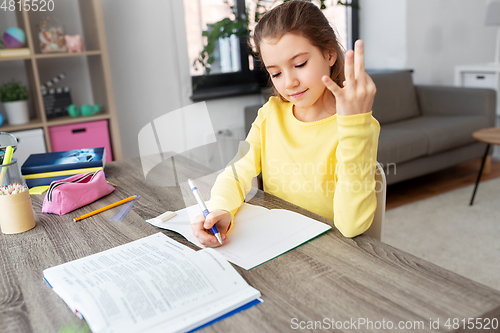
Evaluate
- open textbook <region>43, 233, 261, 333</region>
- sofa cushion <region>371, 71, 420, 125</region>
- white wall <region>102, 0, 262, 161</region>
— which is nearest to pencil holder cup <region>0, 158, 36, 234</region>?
open textbook <region>43, 233, 261, 333</region>

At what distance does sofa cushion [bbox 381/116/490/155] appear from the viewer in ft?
8.48

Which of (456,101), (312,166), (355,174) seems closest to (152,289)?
(355,174)

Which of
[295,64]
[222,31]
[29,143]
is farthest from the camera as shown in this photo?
[222,31]

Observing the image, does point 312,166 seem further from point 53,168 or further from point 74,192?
point 53,168

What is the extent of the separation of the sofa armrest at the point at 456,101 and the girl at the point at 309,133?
2.31 metres

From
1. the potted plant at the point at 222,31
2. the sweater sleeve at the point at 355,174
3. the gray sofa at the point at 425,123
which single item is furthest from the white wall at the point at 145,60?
the sweater sleeve at the point at 355,174

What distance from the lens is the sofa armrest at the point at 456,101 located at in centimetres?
286

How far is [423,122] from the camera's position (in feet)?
9.43

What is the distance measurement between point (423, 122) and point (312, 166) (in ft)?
7.07

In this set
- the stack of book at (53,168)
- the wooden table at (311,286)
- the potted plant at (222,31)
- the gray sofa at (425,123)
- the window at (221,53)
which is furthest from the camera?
the window at (221,53)

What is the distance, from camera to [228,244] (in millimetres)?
748

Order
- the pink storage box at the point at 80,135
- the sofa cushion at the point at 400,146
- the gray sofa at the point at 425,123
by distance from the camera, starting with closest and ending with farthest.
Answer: the pink storage box at the point at 80,135 → the sofa cushion at the point at 400,146 → the gray sofa at the point at 425,123

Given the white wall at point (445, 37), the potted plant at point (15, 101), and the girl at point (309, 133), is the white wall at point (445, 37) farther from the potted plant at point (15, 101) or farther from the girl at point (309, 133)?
the potted plant at point (15, 101)

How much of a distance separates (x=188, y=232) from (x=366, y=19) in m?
3.32
